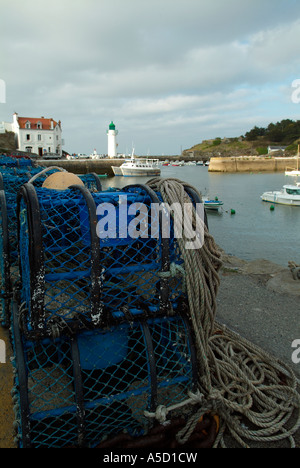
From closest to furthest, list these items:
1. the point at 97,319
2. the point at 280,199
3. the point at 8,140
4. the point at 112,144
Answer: the point at 97,319, the point at 280,199, the point at 8,140, the point at 112,144

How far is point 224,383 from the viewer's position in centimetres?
236

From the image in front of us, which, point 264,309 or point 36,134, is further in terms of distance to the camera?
point 36,134

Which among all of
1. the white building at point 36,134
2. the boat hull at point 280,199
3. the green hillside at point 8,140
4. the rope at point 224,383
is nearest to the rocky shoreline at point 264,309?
the rope at point 224,383

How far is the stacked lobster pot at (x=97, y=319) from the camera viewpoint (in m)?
1.62

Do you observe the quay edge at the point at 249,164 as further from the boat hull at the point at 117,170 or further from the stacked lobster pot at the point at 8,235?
the stacked lobster pot at the point at 8,235

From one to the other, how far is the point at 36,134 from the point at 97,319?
172 feet

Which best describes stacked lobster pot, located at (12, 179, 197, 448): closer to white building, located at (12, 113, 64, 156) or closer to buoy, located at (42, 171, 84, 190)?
buoy, located at (42, 171, 84, 190)

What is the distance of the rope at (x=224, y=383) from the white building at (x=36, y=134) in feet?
169

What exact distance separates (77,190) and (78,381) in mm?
1051

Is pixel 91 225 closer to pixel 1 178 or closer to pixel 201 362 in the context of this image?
pixel 201 362

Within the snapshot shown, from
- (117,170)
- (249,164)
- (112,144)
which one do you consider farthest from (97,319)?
(249,164)

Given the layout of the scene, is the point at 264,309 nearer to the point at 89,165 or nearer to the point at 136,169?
the point at 136,169

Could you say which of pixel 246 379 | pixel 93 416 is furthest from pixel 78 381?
pixel 246 379

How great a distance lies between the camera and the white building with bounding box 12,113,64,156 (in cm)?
4822
